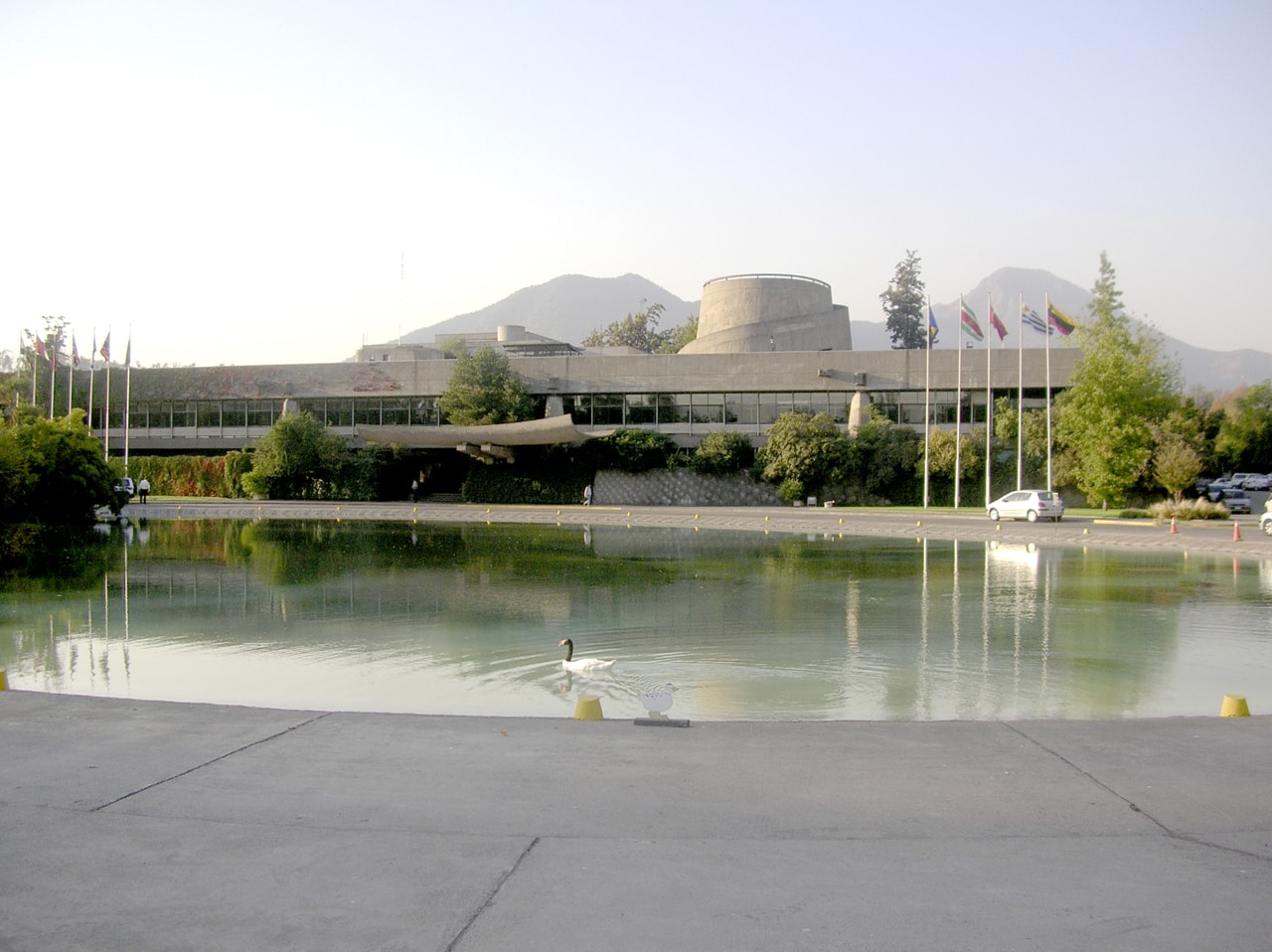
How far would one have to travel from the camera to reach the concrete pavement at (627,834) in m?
4.57

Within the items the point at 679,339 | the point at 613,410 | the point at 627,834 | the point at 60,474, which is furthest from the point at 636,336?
the point at 627,834

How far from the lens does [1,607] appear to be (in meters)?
18.0

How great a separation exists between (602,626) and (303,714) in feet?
26.3

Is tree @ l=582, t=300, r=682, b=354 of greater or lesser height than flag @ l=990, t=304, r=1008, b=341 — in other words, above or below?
above

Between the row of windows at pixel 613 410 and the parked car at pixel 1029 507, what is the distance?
15.3 m

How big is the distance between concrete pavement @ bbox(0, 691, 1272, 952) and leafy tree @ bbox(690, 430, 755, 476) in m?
50.4

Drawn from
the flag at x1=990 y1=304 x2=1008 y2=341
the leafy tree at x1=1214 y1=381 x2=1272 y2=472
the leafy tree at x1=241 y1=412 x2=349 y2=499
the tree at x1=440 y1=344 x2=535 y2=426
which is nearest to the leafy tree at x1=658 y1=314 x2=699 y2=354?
the tree at x1=440 y1=344 x2=535 y2=426

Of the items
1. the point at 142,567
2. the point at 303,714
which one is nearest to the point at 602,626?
the point at 303,714

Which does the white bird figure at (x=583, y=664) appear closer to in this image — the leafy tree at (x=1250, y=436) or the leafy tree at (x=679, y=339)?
the leafy tree at (x=1250, y=436)

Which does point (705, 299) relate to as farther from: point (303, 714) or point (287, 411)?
point (303, 714)

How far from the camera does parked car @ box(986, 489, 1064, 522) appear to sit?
41781 millimetres

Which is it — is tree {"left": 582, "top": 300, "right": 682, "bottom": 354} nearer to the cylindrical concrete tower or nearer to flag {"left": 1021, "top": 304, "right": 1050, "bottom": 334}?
the cylindrical concrete tower

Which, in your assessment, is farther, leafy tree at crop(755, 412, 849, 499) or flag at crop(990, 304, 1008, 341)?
leafy tree at crop(755, 412, 849, 499)

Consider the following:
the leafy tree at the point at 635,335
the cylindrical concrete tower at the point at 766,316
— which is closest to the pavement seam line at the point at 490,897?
the cylindrical concrete tower at the point at 766,316
